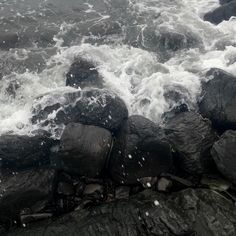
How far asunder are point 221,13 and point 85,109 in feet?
24.4

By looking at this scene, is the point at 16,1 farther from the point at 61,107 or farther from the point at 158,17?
the point at 61,107

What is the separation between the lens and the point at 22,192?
22.8 ft

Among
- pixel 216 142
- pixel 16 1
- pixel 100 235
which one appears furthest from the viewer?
pixel 16 1

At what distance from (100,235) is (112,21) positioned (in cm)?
904

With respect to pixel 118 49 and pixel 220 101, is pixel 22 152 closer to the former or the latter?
pixel 220 101

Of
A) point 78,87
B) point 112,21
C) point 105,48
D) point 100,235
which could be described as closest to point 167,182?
point 100,235

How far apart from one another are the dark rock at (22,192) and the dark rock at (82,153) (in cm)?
43

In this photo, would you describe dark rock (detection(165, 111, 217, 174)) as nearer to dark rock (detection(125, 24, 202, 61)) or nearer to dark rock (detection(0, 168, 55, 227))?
dark rock (detection(0, 168, 55, 227))

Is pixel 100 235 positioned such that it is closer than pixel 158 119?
Yes

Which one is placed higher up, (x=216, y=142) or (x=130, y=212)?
(x=216, y=142)

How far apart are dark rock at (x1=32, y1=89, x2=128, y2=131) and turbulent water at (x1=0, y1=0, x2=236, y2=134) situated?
382 millimetres

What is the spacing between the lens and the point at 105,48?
11.8 metres

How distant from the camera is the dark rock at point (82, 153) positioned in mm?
7277

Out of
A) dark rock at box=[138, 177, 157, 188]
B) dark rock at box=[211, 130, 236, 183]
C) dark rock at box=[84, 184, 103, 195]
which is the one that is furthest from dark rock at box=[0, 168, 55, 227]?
dark rock at box=[211, 130, 236, 183]
